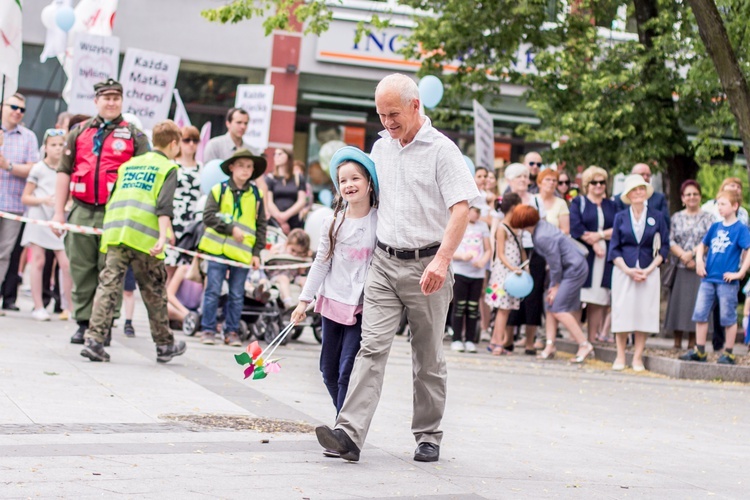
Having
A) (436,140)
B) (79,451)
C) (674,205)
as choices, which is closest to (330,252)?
(436,140)

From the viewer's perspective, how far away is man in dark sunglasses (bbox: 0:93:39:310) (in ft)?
41.9

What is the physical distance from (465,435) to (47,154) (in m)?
6.95

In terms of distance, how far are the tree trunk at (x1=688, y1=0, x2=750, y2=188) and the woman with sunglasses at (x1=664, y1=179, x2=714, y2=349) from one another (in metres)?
1.62

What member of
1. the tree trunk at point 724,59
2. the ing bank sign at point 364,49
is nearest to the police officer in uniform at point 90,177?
the tree trunk at point 724,59

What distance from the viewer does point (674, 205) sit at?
701 inches

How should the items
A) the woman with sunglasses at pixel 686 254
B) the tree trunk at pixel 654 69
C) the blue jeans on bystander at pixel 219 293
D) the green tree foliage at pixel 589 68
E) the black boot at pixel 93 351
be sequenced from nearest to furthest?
the black boot at pixel 93 351, the blue jeans on bystander at pixel 219 293, the woman with sunglasses at pixel 686 254, the green tree foliage at pixel 589 68, the tree trunk at pixel 654 69

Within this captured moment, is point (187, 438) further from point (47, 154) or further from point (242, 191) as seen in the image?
point (47, 154)

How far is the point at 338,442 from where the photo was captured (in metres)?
6.23

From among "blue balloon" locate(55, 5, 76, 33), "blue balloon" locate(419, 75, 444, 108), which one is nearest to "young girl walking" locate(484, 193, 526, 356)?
"blue balloon" locate(419, 75, 444, 108)

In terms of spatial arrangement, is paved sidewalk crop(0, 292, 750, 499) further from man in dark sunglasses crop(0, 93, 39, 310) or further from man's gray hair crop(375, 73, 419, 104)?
man's gray hair crop(375, 73, 419, 104)

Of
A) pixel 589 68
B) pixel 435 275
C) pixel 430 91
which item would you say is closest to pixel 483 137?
pixel 430 91

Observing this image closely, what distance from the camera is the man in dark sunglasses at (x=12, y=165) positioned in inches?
503

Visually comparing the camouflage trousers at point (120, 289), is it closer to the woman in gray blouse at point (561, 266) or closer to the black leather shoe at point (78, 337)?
the black leather shoe at point (78, 337)

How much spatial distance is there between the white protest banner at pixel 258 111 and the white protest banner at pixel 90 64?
269cm
